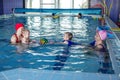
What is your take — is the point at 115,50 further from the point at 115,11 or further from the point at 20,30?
the point at 115,11

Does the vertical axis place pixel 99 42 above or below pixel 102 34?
below

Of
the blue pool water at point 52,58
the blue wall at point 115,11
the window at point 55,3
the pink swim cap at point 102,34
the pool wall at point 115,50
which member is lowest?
the blue pool water at point 52,58

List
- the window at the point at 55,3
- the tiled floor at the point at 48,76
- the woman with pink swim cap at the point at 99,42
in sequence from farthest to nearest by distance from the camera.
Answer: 1. the window at the point at 55,3
2. the woman with pink swim cap at the point at 99,42
3. the tiled floor at the point at 48,76

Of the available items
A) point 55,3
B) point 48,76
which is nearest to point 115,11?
point 55,3

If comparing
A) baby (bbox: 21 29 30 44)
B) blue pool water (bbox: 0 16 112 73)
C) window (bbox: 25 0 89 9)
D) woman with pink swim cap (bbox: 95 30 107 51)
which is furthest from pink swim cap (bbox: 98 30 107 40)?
window (bbox: 25 0 89 9)

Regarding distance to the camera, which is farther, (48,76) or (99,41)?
(99,41)

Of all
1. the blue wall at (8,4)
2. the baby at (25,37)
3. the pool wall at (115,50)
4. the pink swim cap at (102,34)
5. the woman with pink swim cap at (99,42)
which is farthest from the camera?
the blue wall at (8,4)

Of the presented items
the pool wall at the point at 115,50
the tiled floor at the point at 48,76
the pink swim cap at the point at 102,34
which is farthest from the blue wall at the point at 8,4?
the tiled floor at the point at 48,76

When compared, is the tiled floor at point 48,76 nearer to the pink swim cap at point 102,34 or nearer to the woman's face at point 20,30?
the pink swim cap at point 102,34

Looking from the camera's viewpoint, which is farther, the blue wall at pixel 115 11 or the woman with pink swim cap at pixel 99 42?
the blue wall at pixel 115 11

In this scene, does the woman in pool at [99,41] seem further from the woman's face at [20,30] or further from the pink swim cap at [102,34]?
the woman's face at [20,30]

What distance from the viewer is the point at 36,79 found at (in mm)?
3521

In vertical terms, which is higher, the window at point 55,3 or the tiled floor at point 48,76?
the window at point 55,3

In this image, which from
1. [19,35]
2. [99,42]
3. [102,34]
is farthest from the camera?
[19,35]
